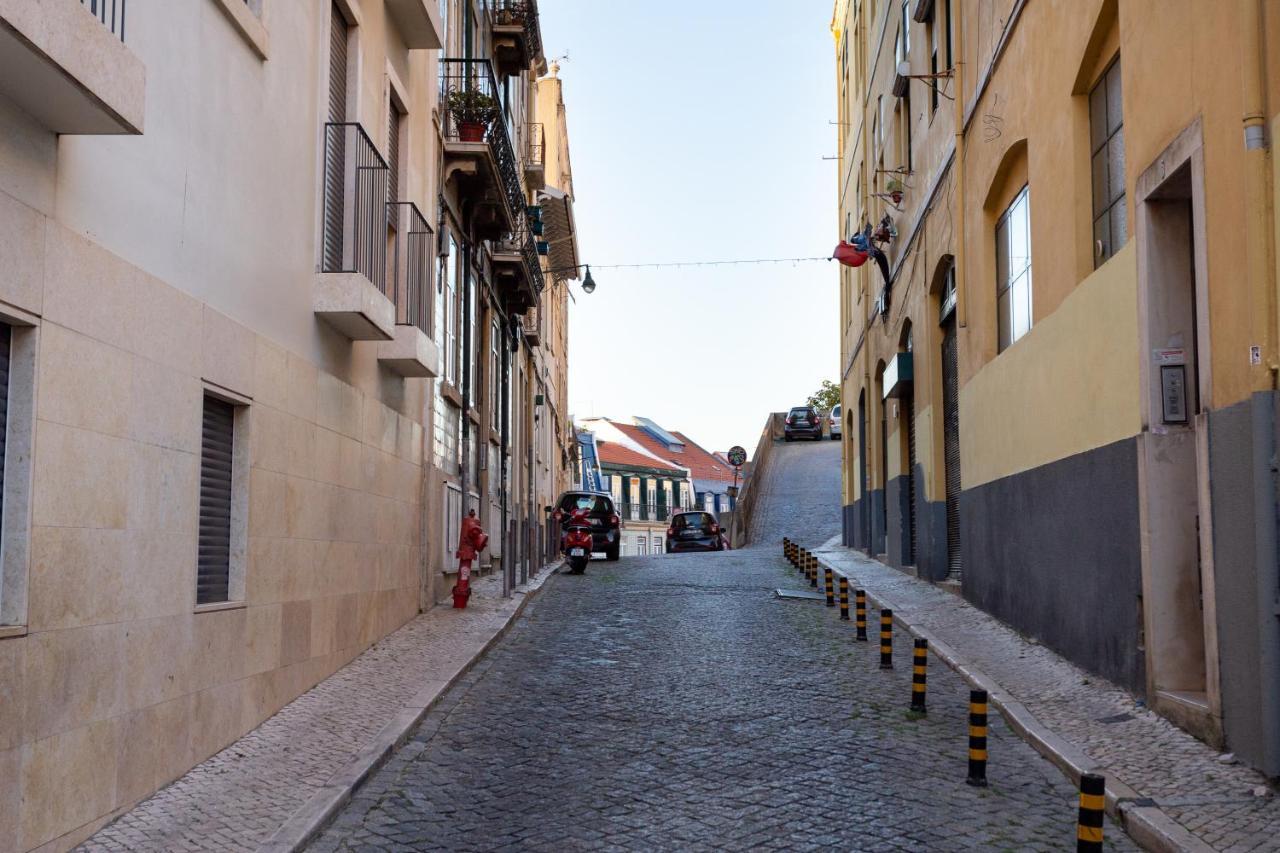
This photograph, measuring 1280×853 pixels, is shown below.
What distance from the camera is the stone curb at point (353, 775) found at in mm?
6664

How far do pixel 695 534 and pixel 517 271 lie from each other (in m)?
13.6

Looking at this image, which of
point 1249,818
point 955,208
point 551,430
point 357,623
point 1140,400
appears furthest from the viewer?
point 551,430

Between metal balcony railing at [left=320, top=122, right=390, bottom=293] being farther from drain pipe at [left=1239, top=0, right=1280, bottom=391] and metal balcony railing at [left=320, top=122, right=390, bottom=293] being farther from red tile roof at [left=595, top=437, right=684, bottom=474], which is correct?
red tile roof at [left=595, top=437, right=684, bottom=474]

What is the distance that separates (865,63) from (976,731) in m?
23.8

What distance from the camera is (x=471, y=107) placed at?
18.6 m

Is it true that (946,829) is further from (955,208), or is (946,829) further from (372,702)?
(955,208)

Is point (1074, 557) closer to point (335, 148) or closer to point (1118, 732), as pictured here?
point (1118, 732)

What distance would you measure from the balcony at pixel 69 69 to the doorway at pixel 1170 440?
6519 millimetres

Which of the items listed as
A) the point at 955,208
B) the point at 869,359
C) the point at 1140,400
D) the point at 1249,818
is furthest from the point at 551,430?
the point at 1249,818

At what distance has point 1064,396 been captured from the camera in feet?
38.0

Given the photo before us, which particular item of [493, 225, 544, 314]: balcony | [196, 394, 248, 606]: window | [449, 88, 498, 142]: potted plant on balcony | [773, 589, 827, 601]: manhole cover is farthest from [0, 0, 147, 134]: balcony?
[493, 225, 544, 314]: balcony

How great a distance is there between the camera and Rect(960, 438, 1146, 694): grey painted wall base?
9914 millimetres

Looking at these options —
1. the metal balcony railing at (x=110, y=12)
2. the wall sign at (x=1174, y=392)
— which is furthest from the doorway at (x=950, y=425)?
the metal balcony railing at (x=110, y=12)

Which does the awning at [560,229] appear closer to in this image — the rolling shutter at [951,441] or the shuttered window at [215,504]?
the rolling shutter at [951,441]
